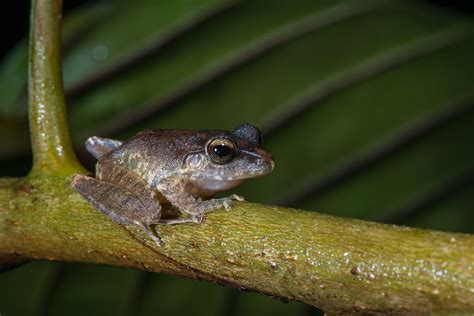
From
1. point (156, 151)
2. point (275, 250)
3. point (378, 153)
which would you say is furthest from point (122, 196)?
point (378, 153)

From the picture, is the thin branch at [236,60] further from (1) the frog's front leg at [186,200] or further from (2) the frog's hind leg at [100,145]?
(1) the frog's front leg at [186,200]

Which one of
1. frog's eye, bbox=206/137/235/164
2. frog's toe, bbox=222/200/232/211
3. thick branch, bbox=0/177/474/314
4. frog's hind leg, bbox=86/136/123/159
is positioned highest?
frog's eye, bbox=206/137/235/164

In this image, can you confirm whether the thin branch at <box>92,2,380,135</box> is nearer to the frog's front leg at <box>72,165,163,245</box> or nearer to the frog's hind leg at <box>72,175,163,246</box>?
the frog's front leg at <box>72,165,163,245</box>

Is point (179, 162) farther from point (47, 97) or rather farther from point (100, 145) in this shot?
point (47, 97)

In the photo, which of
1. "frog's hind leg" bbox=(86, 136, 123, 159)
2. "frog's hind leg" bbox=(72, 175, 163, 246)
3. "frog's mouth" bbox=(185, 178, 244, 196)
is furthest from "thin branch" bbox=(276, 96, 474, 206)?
"frog's hind leg" bbox=(72, 175, 163, 246)

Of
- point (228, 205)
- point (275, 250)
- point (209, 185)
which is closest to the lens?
point (275, 250)

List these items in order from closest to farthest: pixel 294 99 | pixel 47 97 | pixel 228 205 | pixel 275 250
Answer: pixel 275 250 < pixel 228 205 < pixel 47 97 < pixel 294 99

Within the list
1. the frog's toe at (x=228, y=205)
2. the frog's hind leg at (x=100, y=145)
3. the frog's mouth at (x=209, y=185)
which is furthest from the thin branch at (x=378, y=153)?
the frog's toe at (x=228, y=205)
